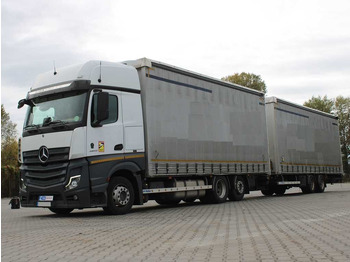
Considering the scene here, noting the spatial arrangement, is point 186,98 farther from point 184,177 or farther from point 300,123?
point 300,123

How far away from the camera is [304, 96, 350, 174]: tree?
6794cm

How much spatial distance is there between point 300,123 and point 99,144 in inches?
528

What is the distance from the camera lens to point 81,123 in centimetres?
1036

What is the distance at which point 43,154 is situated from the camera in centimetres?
1070

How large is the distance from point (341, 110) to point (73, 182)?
215ft

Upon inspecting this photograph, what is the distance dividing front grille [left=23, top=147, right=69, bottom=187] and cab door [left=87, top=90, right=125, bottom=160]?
2.16 feet

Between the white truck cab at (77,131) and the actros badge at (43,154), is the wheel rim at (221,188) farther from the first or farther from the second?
the actros badge at (43,154)

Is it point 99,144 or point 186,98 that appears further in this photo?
point 186,98

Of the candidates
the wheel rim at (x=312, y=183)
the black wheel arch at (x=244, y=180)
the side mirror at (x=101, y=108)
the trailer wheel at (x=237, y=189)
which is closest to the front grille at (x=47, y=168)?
the side mirror at (x=101, y=108)

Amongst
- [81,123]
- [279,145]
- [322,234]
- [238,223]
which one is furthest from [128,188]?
[279,145]

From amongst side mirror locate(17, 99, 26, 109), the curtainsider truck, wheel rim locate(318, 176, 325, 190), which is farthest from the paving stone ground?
wheel rim locate(318, 176, 325, 190)

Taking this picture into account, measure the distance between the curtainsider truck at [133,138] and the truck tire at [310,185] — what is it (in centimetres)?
536

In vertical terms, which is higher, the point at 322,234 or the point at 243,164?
the point at 243,164

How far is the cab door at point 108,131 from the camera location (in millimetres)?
10445
